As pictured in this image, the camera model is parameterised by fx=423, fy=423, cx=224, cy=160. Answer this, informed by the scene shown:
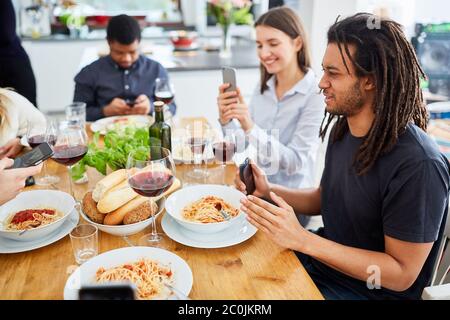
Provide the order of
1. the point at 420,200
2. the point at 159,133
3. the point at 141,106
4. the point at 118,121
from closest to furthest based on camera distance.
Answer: the point at 420,200
the point at 159,133
the point at 118,121
the point at 141,106

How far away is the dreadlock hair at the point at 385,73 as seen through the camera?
1200mm

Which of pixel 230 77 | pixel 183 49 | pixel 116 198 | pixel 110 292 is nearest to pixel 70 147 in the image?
pixel 116 198

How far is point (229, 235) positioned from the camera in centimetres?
120

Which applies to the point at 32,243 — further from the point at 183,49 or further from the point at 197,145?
the point at 183,49

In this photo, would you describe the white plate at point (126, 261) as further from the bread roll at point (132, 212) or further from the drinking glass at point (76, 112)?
the drinking glass at point (76, 112)

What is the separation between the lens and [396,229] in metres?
1.15

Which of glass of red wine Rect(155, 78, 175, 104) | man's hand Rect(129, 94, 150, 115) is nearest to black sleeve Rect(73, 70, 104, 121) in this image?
man's hand Rect(129, 94, 150, 115)

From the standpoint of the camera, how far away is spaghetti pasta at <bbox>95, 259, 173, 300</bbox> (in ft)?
3.17

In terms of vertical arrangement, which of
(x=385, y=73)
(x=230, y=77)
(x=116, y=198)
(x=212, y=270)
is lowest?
(x=212, y=270)

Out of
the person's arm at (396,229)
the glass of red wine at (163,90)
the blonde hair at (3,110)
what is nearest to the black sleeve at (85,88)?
the glass of red wine at (163,90)

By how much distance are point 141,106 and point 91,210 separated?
121 centimetres

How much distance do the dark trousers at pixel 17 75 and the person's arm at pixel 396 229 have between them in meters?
2.28

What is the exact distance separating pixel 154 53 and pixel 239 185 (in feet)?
9.51
